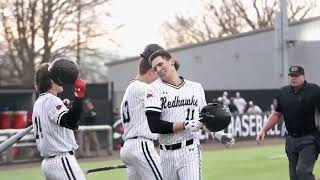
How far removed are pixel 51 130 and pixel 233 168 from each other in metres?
9.70

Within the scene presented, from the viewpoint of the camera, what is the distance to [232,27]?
5956 cm

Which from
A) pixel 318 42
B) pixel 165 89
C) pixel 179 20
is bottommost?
pixel 165 89

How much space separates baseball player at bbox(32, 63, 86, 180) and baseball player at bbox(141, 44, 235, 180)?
77 centimetres

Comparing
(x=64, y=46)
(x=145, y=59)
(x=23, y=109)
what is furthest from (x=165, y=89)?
(x=64, y=46)

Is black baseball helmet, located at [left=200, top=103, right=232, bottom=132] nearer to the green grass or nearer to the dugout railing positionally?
the green grass

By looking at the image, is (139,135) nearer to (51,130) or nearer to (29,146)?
(51,130)

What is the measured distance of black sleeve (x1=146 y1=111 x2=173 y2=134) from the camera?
6023 millimetres

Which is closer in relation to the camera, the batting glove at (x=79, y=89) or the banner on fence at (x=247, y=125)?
the batting glove at (x=79, y=89)

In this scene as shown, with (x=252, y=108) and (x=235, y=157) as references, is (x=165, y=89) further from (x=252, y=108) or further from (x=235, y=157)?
(x=252, y=108)

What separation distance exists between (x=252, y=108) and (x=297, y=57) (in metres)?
10.1

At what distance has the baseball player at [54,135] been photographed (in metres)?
6.16

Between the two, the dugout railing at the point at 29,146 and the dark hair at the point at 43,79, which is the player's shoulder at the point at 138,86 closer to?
the dark hair at the point at 43,79

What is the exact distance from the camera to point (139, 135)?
272 inches

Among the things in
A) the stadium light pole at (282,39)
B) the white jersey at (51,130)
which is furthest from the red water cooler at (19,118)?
the white jersey at (51,130)
